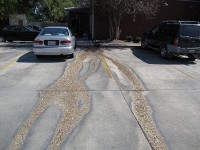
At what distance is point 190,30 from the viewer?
13.3 metres

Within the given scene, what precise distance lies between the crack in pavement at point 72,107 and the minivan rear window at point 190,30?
4.20 meters

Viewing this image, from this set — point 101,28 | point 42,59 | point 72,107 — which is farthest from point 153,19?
point 72,107

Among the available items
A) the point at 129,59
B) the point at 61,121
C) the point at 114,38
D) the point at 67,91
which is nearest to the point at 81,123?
the point at 61,121

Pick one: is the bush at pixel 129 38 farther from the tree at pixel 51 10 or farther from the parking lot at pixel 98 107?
the tree at pixel 51 10

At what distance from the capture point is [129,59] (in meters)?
14.0

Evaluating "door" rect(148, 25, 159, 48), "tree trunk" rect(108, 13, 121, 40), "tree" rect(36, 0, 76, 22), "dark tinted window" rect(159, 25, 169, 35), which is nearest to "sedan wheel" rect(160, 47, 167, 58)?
"dark tinted window" rect(159, 25, 169, 35)

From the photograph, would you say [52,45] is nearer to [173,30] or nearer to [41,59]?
[41,59]

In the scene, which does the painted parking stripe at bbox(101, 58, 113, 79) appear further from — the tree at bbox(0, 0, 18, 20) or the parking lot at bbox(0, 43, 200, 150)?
the tree at bbox(0, 0, 18, 20)

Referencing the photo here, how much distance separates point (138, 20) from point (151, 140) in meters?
19.8

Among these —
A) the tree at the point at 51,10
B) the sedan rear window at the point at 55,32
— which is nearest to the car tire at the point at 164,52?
the sedan rear window at the point at 55,32

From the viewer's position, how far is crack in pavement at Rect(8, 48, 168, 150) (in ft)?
16.2

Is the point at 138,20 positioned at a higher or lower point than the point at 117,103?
higher

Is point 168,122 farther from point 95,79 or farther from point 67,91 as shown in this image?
point 95,79

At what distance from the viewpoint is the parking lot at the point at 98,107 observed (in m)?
4.91
